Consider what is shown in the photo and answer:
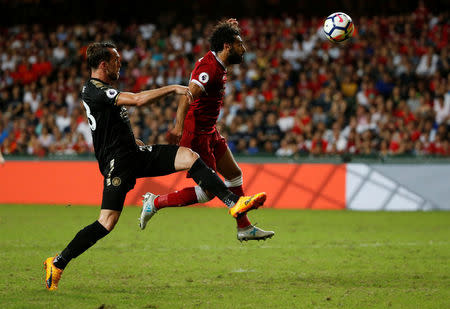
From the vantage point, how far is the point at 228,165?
7727mm

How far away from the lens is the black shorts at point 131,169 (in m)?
6.21

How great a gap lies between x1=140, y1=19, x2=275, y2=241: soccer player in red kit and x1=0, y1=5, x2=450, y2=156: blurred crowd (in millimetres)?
7971

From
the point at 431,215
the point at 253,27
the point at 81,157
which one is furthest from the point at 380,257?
A: the point at 253,27

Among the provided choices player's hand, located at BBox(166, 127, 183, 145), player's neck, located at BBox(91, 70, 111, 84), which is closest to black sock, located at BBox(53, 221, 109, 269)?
player's hand, located at BBox(166, 127, 183, 145)

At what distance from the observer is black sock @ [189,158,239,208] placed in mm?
6238

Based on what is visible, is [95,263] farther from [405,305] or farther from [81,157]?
[81,157]

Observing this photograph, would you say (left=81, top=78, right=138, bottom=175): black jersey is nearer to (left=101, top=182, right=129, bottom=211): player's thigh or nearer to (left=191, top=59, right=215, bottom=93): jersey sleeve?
(left=101, top=182, right=129, bottom=211): player's thigh

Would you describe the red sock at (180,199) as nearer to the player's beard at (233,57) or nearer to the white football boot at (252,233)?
the white football boot at (252,233)

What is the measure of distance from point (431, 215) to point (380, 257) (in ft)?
20.7

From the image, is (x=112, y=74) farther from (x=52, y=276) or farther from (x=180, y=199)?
(x=52, y=276)

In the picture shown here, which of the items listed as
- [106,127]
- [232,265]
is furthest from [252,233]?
[106,127]

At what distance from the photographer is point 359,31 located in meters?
19.8

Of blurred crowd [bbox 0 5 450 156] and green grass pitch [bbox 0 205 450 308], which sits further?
blurred crowd [bbox 0 5 450 156]

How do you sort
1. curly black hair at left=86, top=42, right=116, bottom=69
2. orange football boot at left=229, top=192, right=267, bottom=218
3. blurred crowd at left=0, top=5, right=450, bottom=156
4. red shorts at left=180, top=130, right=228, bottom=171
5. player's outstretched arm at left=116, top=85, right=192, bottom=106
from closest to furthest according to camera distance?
player's outstretched arm at left=116, top=85, right=192, bottom=106
orange football boot at left=229, top=192, right=267, bottom=218
curly black hair at left=86, top=42, right=116, bottom=69
red shorts at left=180, top=130, right=228, bottom=171
blurred crowd at left=0, top=5, right=450, bottom=156
